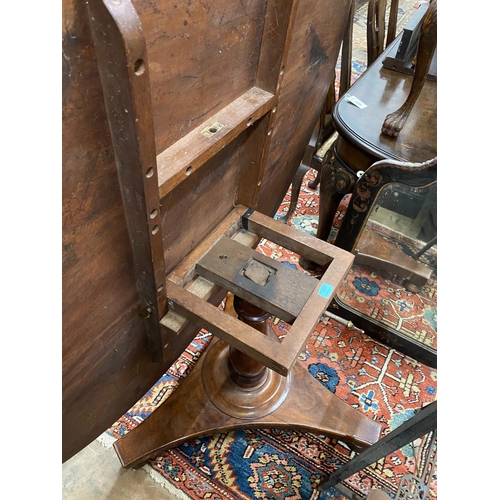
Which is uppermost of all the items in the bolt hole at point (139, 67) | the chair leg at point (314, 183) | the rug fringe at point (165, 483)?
the bolt hole at point (139, 67)

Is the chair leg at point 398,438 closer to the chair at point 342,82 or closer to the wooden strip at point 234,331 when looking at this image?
the wooden strip at point 234,331

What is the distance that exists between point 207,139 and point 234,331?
330mm

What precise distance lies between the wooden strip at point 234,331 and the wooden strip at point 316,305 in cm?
3

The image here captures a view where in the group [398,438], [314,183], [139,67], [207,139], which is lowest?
[314,183]

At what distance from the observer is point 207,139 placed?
624 millimetres

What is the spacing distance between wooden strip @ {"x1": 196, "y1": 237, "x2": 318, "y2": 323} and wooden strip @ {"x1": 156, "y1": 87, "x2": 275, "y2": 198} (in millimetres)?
268

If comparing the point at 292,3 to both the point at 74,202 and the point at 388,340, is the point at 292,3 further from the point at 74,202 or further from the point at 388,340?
the point at 388,340

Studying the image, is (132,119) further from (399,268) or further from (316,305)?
(399,268)

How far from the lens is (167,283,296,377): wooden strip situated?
2.25 feet

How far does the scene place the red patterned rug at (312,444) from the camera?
121 cm

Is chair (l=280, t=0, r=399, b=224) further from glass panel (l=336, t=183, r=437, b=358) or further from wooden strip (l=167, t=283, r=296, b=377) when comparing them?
wooden strip (l=167, t=283, r=296, b=377)

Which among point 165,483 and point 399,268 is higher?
point 399,268

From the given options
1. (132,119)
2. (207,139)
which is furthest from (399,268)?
(132,119)

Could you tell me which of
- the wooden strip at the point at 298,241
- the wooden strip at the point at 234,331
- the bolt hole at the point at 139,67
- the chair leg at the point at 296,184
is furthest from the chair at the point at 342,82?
the bolt hole at the point at 139,67
